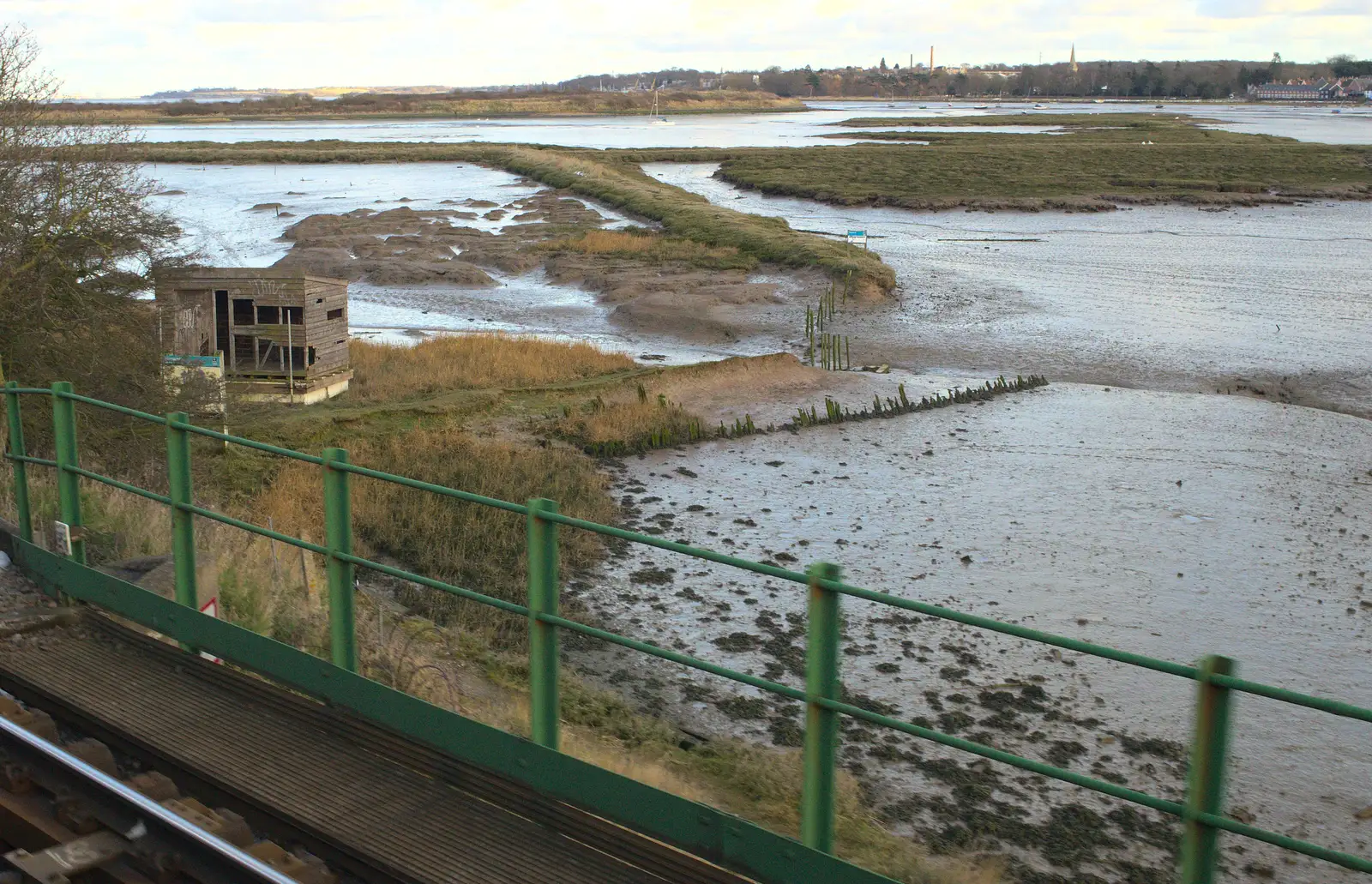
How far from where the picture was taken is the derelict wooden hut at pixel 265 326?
76.3 ft

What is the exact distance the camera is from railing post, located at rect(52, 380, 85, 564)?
817 cm

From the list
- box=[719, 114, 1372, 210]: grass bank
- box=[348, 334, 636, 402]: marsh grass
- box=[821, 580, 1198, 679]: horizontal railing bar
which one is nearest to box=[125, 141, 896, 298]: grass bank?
box=[348, 334, 636, 402]: marsh grass

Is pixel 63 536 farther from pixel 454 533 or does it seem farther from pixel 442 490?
pixel 454 533

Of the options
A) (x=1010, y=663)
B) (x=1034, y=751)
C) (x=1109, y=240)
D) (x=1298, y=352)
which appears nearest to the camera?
(x=1034, y=751)

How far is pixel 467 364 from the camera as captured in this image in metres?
28.9

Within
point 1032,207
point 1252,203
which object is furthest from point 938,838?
point 1252,203

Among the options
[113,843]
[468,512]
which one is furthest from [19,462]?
[468,512]

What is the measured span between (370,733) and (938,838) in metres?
5.02

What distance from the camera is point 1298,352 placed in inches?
1305

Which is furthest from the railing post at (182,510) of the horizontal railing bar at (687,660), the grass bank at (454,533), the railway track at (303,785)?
the horizontal railing bar at (687,660)

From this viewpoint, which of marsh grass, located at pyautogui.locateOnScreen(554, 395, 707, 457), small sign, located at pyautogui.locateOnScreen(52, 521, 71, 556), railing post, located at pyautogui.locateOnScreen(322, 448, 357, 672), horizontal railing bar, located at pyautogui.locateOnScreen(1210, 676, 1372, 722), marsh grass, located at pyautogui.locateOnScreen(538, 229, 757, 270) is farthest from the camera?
marsh grass, located at pyautogui.locateOnScreen(538, 229, 757, 270)

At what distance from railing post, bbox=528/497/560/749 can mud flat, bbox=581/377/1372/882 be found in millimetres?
4562

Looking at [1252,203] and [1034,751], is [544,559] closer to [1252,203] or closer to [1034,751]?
[1034,751]

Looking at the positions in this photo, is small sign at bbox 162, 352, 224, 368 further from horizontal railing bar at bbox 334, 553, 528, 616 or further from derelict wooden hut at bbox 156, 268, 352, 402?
horizontal railing bar at bbox 334, 553, 528, 616
